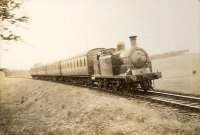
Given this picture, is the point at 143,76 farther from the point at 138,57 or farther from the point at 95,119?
the point at 95,119

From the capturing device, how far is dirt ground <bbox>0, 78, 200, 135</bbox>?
9547 millimetres

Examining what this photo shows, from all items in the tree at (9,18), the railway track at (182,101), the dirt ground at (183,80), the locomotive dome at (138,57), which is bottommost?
the railway track at (182,101)

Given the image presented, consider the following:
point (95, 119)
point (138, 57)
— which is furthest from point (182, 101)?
point (138, 57)

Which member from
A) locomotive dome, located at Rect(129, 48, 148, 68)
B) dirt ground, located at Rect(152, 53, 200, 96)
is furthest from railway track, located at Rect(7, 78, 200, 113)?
dirt ground, located at Rect(152, 53, 200, 96)

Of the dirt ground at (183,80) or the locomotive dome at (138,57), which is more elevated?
the locomotive dome at (138,57)

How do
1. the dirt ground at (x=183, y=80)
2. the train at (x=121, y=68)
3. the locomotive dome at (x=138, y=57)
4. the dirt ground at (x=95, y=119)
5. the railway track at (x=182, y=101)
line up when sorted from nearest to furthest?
the dirt ground at (x=95, y=119) → the railway track at (x=182, y=101) → the train at (x=121, y=68) → the locomotive dome at (x=138, y=57) → the dirt ground at (x=183, y=80)

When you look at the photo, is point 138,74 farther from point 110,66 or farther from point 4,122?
point 4,122

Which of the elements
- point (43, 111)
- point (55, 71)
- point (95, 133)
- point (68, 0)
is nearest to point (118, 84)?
point (43, 111)

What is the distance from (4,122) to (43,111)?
2236mm

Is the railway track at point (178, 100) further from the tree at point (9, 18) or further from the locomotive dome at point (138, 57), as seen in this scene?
the tree at point (9, 18)

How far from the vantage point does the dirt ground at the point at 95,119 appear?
31.3 ft

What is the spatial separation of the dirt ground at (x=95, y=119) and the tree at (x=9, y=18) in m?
4.46

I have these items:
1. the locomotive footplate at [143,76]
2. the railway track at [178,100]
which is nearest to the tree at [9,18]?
the locomotive footplate at [143,76]

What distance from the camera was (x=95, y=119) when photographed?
467 inches
